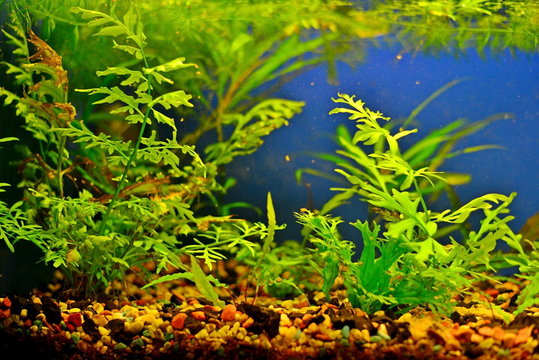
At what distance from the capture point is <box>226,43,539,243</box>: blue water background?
2650 millimetres

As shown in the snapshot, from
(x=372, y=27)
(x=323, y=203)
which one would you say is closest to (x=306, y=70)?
(x=372, y=27)

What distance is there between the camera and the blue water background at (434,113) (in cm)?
265

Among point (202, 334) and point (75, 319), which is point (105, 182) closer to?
point (75, 319)

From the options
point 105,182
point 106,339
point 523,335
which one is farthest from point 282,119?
point 523,335

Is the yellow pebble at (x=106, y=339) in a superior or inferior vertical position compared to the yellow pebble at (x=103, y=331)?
superior

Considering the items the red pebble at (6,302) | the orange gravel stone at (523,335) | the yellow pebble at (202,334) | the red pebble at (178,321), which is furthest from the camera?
the red pebble at (6,302)

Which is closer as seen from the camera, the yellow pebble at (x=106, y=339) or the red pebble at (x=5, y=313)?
the yellow pebble at (x=106, y=339)

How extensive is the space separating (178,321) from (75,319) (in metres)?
0.33

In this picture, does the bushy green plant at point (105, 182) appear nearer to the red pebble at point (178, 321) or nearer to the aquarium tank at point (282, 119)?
the aquarium tank at point (282, 119)

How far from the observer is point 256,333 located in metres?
1.77

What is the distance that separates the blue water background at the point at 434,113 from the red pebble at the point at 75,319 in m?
1.14

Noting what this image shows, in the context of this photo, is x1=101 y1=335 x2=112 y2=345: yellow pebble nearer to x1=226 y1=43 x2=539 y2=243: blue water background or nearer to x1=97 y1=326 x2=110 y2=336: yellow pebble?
x1=97 y1=326 x2=110 y2=336: yellow pebble

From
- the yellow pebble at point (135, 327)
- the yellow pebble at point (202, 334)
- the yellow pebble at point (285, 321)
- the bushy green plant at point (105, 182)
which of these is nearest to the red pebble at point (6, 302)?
the bushy green plant at point (105, 182)

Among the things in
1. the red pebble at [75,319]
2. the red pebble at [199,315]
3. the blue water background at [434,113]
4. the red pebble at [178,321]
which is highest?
the blue water background at [434,113]
